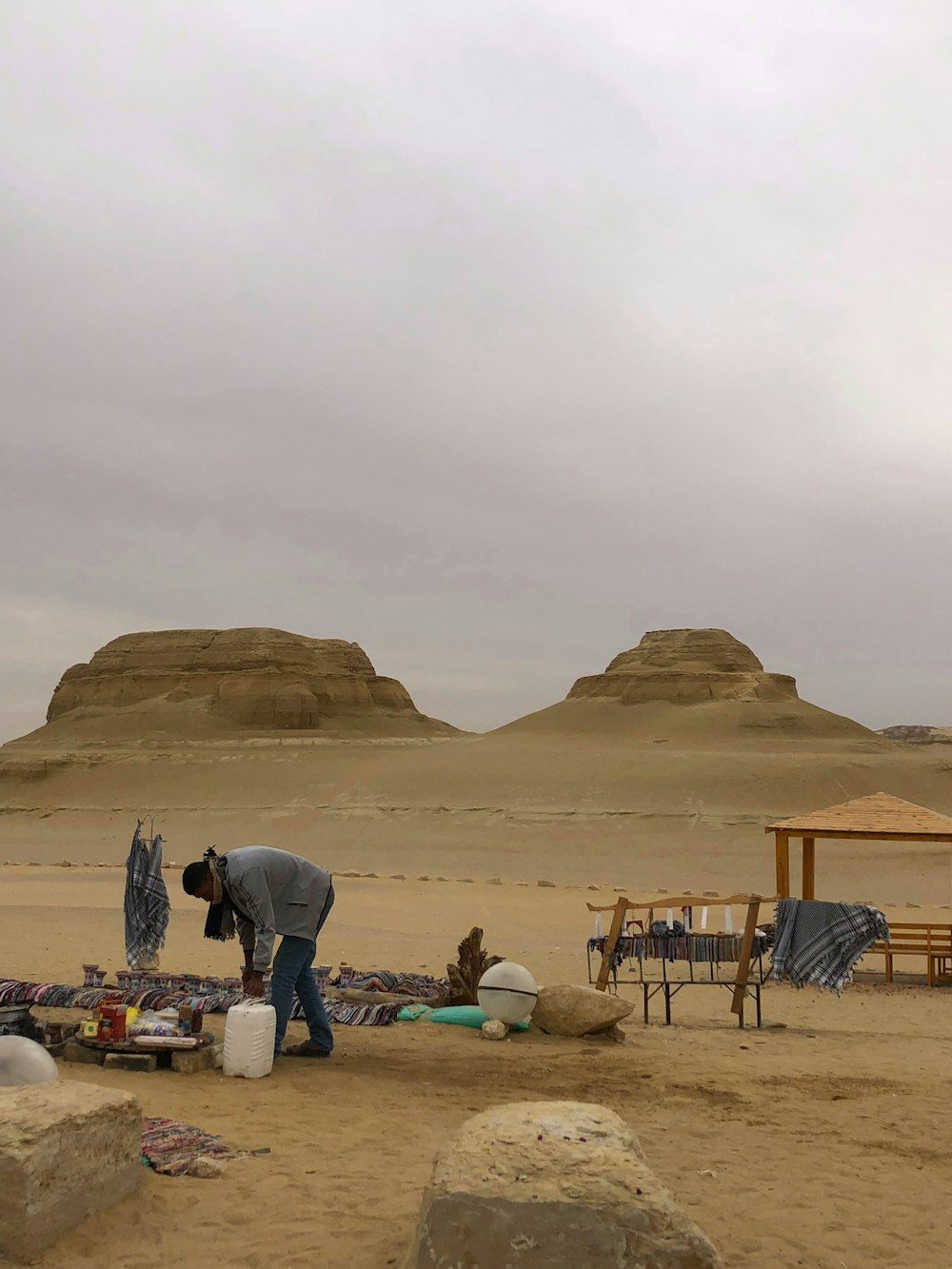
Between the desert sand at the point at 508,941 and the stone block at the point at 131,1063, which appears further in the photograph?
the stone block at the point at 131,1063

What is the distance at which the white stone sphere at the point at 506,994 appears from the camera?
863cm

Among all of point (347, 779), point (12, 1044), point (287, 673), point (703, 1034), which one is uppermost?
point (287, 673)

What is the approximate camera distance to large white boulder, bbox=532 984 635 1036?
8.57 m

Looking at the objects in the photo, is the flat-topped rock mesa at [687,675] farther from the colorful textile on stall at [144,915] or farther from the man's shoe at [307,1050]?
the man's shoe at [307,1050]

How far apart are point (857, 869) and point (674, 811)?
33.6 ft

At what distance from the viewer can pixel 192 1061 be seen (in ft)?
22.6

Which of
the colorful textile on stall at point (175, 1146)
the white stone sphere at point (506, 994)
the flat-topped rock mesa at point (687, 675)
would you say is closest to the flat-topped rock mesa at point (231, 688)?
the flat-topped rock mesa at point (687, 675)

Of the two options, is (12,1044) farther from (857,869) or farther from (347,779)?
(347,779)

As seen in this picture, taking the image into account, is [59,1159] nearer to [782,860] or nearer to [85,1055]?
[85,1055]

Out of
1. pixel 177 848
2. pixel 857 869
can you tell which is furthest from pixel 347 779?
pixel 857 869

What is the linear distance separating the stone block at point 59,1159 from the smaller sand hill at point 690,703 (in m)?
56.1

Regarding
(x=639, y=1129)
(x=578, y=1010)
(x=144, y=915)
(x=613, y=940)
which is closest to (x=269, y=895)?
(x=639, y=1129)

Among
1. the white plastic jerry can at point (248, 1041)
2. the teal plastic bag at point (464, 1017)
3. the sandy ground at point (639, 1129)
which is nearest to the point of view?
the sandy ground at point (639, 1129)

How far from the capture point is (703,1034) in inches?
377
